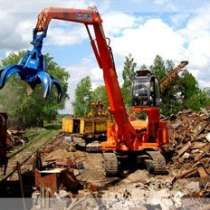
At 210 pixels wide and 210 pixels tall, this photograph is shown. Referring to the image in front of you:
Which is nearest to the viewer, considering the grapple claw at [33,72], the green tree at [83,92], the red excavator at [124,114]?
the grapple claw at [33,72]

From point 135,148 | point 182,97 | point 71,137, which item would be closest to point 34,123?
point 182,97

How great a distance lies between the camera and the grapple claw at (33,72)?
40.9 ft

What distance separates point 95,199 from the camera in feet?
41.5

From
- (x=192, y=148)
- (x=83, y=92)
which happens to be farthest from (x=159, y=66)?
(x=192, y=148)

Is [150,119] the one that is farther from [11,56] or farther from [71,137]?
[11,56]

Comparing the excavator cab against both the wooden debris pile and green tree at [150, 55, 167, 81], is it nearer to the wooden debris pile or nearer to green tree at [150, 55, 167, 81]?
the wooden debris pile

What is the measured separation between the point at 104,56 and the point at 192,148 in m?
6.33

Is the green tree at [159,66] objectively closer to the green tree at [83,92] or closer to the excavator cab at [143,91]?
the green tree at [83,92]

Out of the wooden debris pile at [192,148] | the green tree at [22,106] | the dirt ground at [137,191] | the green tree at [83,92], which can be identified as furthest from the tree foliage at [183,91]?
the dirt ground at [137,191]

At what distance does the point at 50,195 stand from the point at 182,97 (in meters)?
62.1

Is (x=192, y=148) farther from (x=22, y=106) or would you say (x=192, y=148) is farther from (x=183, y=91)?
(x=183, y=91)

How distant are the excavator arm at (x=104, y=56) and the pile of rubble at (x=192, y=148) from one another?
230 cm

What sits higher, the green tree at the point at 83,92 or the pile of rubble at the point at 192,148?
the green tree at the point at 83,92

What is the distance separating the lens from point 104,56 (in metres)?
16.7
